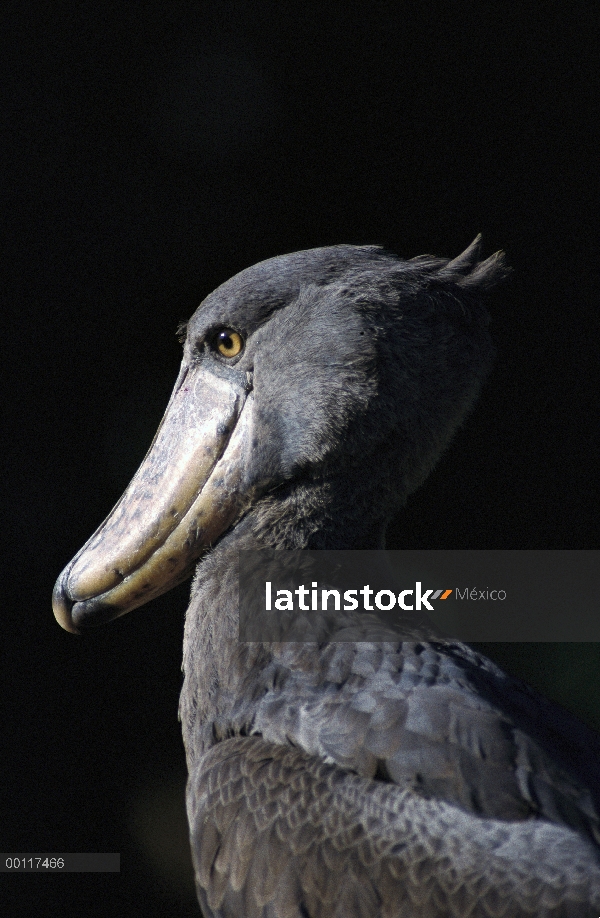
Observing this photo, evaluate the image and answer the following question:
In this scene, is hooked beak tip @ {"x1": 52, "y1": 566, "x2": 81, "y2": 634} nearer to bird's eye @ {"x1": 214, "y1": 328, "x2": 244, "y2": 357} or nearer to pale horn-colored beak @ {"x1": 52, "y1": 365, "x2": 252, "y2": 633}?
pale horn-colored beak @ {"x1": 52, "y1": 365, "x2": 252, "y2": 633}

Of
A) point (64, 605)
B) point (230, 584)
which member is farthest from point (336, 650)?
point (64, 605)

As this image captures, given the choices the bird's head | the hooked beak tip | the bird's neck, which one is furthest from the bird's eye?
the hooked beak tip

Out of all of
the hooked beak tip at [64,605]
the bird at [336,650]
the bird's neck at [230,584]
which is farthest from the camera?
the hooked beak tip at [64,605]

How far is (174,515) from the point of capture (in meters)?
1.41

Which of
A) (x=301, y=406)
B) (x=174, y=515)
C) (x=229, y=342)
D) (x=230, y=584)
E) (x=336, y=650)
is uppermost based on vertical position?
(x=229, y=342)

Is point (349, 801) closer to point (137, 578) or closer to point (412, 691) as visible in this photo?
point (412, 691)

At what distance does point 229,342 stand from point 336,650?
544mm

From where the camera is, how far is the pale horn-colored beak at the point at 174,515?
1406 mm

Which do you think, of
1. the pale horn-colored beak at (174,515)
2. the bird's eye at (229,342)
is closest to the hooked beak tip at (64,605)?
the pale horn-colored beak at (174,515)

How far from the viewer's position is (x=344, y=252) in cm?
143

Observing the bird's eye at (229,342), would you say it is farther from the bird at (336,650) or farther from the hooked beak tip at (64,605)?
the hooked beak tip at (64,605)

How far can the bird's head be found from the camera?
4.42 ft

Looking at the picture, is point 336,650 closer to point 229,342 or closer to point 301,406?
point 301,406

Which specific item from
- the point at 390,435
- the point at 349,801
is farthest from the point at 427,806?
the point at 390,435
